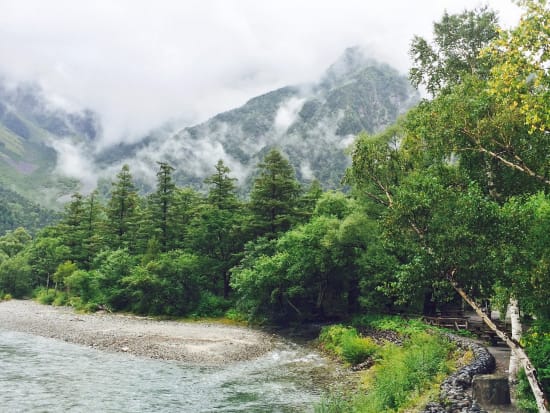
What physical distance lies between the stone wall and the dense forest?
8.67ft

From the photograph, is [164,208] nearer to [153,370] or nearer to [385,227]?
[153,370]

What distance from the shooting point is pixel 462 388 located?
16.9 meters

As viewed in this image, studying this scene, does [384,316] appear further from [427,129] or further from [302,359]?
[427,129]

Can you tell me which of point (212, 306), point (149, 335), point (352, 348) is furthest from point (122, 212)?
point (352, 348)

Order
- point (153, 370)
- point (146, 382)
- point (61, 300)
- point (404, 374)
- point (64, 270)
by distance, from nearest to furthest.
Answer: point (404, 374) < point (146, 382) < point (153, 370) < point (61, 300) < point (64, 270)

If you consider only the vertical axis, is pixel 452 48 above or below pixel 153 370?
above

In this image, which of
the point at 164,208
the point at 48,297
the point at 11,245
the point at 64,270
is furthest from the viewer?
the point at 11,245

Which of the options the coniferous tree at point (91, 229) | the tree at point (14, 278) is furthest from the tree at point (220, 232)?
the tree at point (14, 278)

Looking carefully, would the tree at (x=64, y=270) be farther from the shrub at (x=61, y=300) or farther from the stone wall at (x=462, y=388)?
the stone wall at (x=462, y=388)

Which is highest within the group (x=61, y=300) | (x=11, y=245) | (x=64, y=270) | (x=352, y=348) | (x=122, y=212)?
(x=11, y=245)

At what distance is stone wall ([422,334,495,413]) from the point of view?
48.1 feet

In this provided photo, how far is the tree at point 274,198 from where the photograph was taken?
181 feet

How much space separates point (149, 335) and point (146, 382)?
1532 cm

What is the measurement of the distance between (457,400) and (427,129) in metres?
10.7
